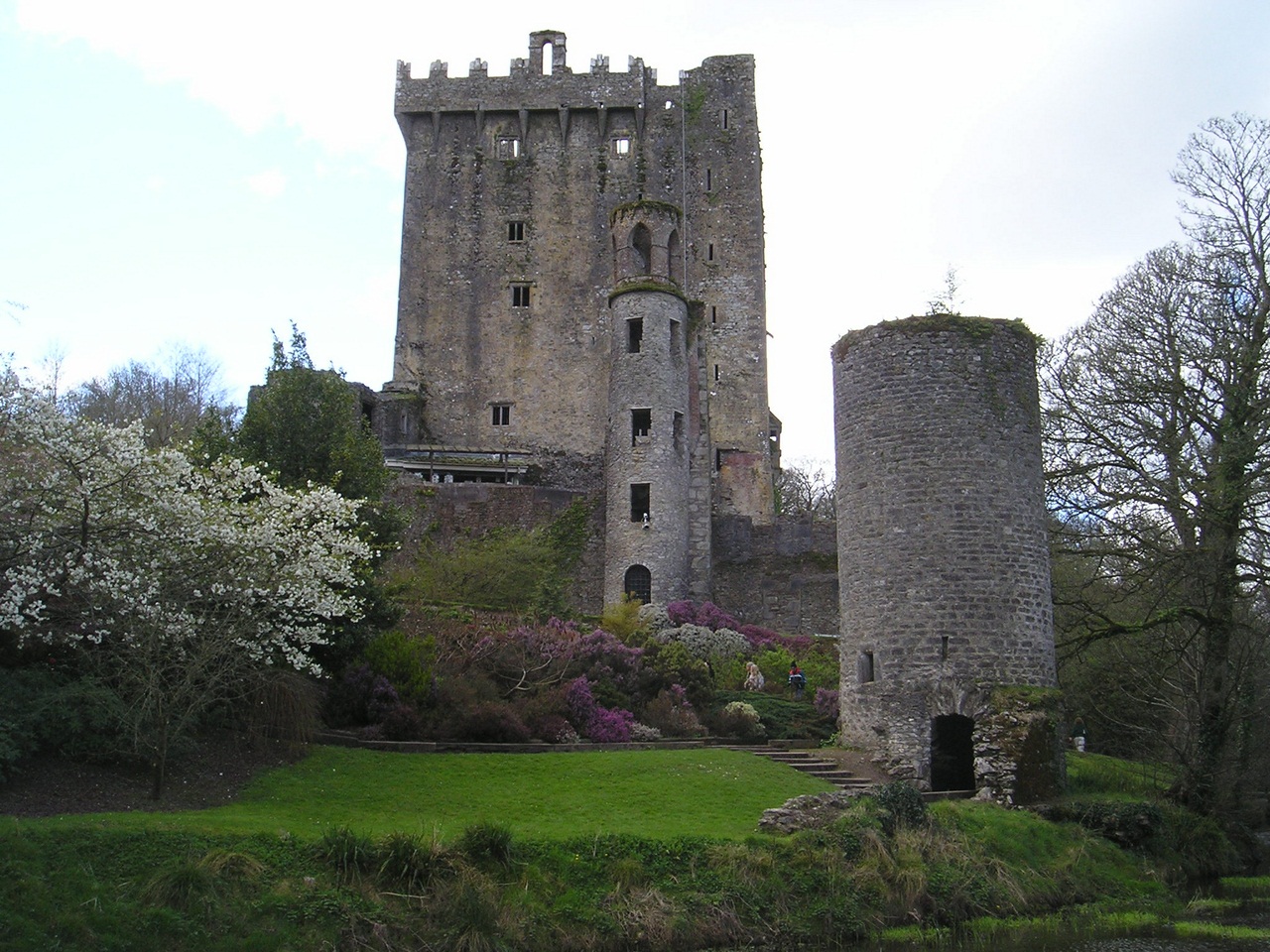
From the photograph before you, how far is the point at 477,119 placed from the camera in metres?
48.6

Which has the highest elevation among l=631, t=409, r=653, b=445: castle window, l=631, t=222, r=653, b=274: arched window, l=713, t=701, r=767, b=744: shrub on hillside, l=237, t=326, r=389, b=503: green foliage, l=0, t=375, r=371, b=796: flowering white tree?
l=631, t=222, r=653, b=274: arched window

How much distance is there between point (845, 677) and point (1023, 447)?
17.5 feet

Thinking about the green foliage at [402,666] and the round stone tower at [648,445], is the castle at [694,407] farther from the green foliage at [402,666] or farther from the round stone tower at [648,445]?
the green foliage at [402,666]

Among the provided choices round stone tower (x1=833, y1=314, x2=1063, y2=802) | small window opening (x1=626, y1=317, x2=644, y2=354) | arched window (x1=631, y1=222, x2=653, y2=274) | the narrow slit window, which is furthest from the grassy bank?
the narrow slit window

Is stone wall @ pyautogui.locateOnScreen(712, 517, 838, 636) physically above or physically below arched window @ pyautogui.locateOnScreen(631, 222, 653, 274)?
below

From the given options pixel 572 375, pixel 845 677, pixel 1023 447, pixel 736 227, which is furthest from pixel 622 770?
pixel 736 227

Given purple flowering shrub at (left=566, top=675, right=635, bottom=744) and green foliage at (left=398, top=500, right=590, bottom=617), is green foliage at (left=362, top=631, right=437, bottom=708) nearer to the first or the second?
purple flowering shrub at (left=566, top=675, right=635, bottom=744)

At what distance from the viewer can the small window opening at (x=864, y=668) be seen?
22.0 metres

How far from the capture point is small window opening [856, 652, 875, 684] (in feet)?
72.3

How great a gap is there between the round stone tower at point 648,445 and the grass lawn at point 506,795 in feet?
53.4

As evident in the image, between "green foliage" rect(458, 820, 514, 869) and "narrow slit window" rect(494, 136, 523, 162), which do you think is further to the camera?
"narrow slit window" rect(494, 136, 523, 162)

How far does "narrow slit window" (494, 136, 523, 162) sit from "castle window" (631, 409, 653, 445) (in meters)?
15.8

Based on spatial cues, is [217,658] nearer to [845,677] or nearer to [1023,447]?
[845,677]

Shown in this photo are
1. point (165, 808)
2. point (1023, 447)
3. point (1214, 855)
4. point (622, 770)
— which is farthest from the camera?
point (1023, 447)
